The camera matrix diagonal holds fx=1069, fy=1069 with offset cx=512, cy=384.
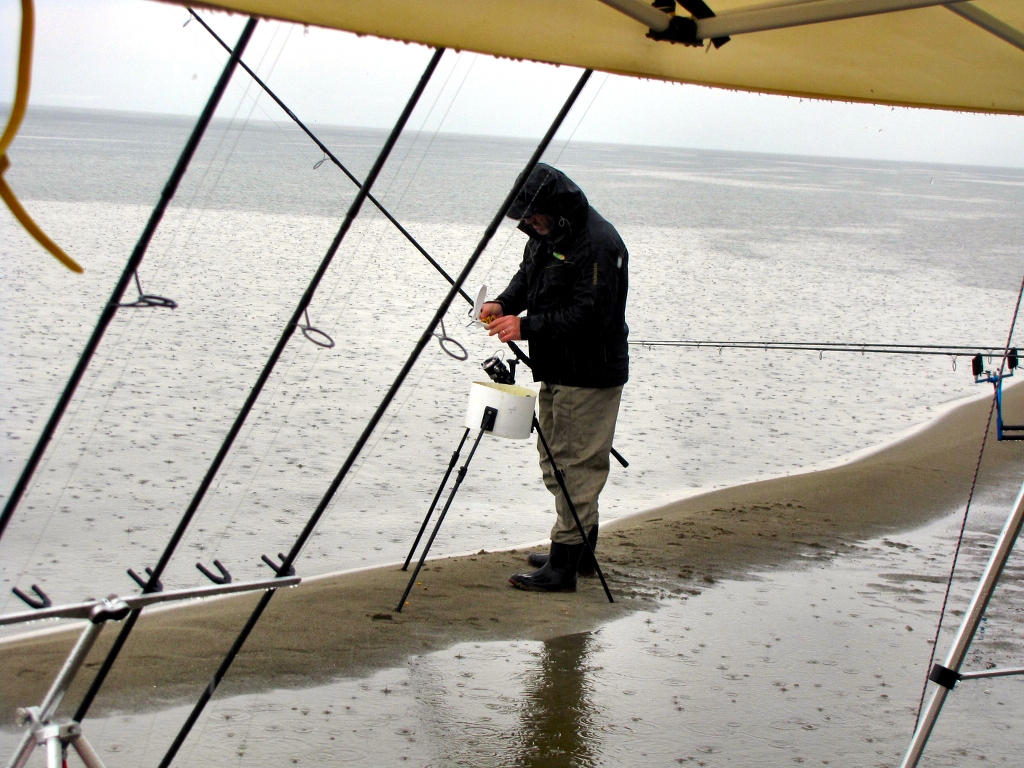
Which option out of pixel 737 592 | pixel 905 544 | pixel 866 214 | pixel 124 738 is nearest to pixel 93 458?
pixel 124 738

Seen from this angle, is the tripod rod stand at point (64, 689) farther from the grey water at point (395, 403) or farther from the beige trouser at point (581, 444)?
the beige trouser at point (581, 444)

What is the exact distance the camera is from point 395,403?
7441mm

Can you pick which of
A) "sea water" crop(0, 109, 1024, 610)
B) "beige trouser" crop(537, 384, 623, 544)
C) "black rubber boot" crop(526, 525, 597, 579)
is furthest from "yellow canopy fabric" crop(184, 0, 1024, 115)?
"black rubber boot" crop(526, 525, 597, 579)

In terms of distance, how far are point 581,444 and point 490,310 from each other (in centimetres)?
62

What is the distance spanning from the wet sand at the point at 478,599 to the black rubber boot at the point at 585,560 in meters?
0.08

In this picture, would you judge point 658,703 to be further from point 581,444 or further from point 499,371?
point 499,371

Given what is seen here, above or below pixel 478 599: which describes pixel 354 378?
below

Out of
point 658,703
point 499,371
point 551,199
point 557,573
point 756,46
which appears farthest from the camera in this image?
point 557,573

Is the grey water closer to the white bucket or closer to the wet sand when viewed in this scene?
the wet sand

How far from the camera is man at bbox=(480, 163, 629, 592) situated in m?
3.89

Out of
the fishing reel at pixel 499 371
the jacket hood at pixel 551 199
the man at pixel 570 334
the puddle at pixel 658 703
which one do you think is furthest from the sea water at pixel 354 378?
the puddle at pixel 658 703

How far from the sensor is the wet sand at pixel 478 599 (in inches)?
132

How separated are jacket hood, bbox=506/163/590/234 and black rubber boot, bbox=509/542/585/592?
123 centimetres

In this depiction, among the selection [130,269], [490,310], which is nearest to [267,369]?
[130,269]
